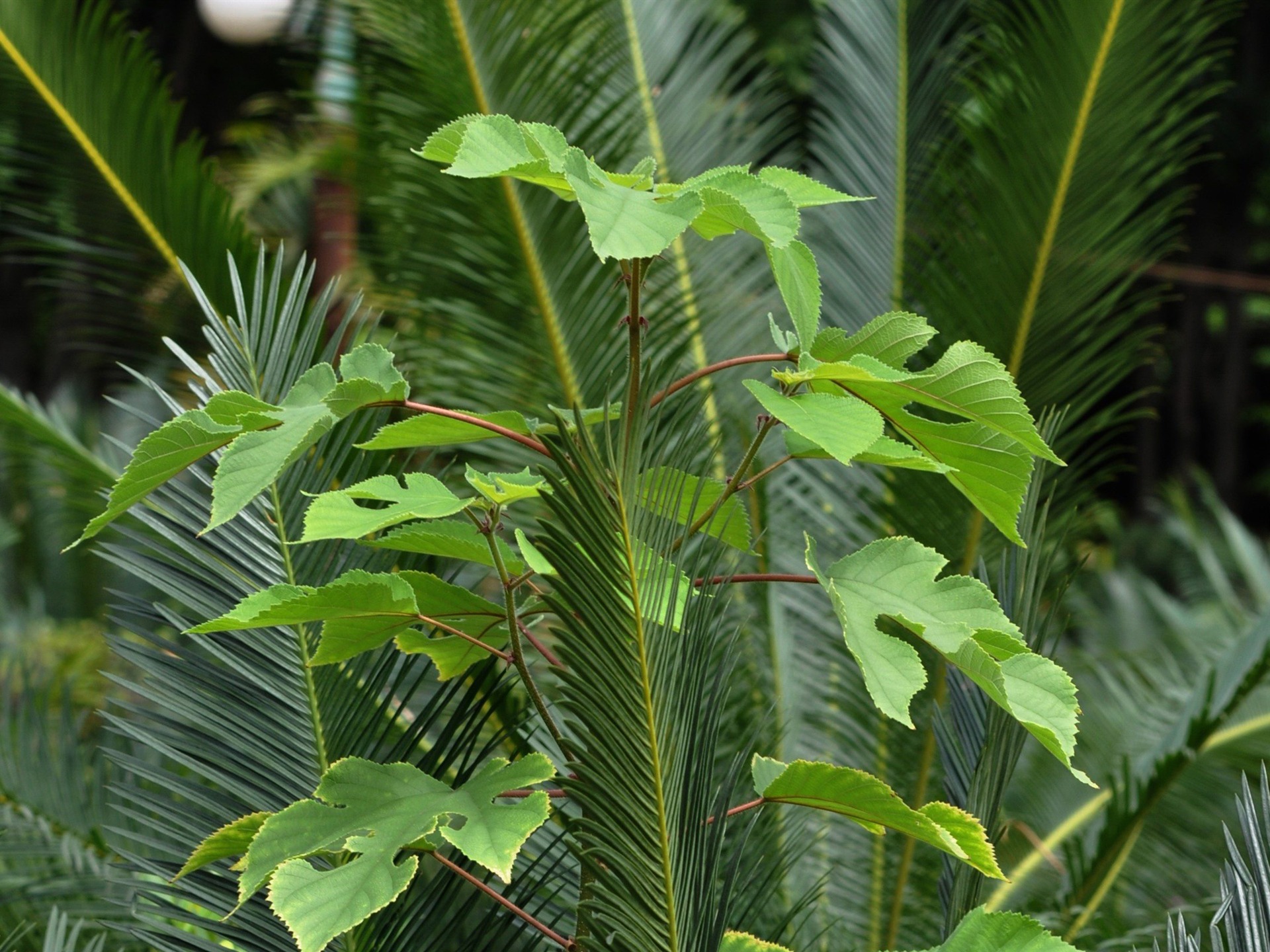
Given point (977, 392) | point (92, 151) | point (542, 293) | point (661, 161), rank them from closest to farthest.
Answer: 1. point (977, 392)
2. point (542, 293)
3. point (92, 151)
4. point (661, 161)

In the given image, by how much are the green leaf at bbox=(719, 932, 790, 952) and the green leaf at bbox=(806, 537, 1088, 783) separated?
1.03 ft

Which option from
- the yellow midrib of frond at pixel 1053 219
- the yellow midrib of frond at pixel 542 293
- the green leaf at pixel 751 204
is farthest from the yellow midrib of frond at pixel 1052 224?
the green leaf at pixel 751 204

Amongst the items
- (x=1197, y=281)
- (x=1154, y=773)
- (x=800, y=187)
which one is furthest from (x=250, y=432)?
(x=1197, y=281)

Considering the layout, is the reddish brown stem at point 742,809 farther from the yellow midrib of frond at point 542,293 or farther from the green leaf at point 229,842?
the yellow midrib of frond at point 542,293

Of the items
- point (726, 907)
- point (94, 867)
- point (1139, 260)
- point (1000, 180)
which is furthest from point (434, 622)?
point (1139, 260)

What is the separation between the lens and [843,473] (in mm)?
2518

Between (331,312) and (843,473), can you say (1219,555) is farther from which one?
(331,312)

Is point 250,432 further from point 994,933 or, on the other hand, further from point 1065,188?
point 1065,188

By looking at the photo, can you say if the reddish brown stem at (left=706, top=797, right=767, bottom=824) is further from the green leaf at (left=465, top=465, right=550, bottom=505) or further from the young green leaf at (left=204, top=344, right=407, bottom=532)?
the young green leaf at (left=204, top=344, right=407, bottom=532)

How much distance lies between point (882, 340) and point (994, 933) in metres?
0.49

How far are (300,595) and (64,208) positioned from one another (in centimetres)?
212

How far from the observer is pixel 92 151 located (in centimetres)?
238

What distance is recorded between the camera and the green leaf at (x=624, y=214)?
0.71 m

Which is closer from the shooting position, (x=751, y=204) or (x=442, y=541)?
(x=751, y=204)
